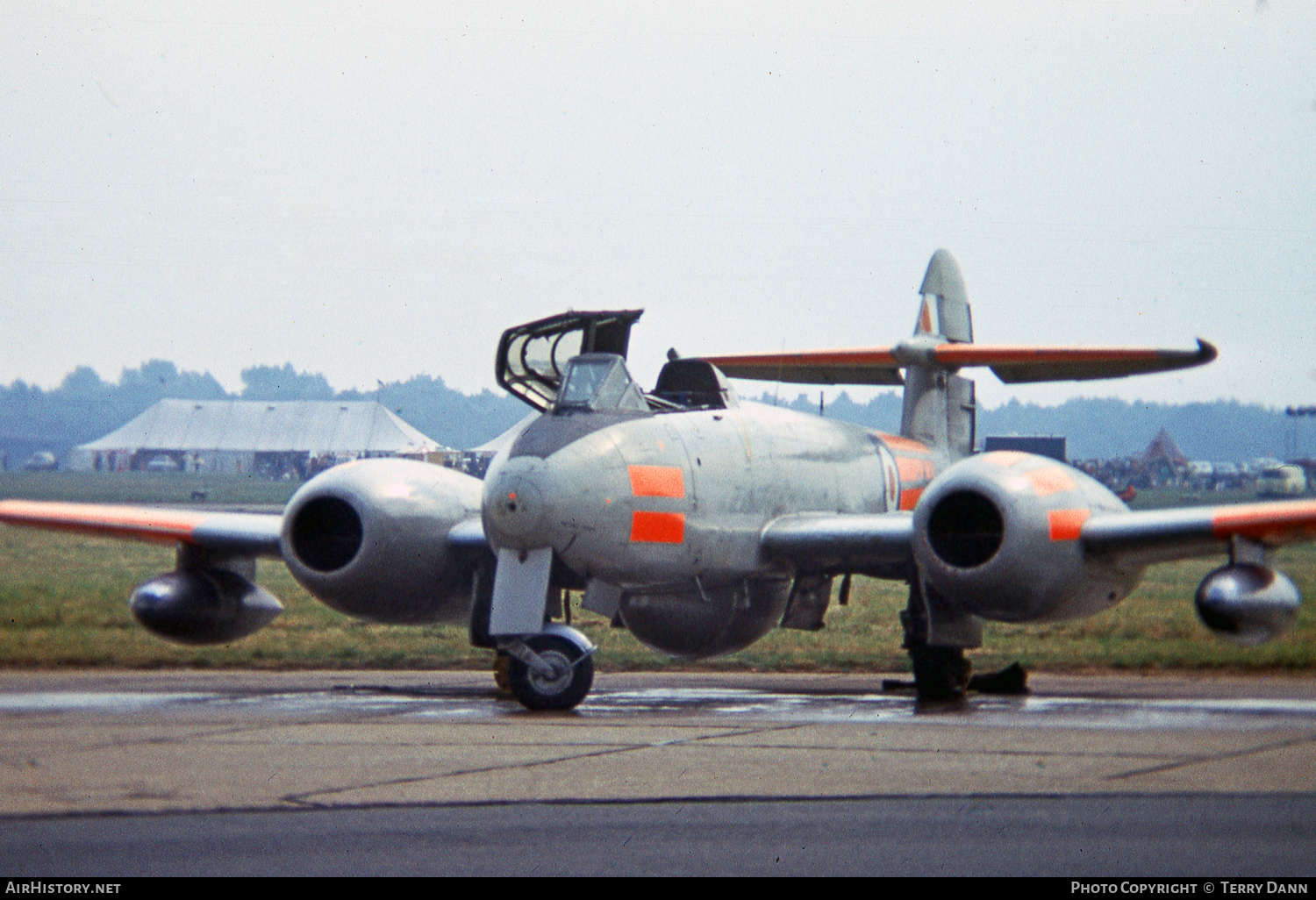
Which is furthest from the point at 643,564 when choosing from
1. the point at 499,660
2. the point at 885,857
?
the point at 885,857

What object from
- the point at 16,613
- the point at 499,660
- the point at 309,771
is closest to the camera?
the point at 309,771

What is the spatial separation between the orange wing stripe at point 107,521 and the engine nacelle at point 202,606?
1.47ft

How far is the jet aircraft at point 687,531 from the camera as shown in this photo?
12.5 meters

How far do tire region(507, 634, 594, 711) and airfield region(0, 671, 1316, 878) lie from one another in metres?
0.20

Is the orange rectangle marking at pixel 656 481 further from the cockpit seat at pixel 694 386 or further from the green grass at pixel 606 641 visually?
the green grass at pixel 606 641

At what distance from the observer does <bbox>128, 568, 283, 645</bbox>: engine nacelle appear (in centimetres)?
1509

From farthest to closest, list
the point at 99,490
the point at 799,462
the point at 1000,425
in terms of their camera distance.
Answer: the point at 1000,425
the point at 99,490
the point at 799,462

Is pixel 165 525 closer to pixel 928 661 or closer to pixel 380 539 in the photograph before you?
pixel 380 539

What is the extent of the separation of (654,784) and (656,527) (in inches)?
185

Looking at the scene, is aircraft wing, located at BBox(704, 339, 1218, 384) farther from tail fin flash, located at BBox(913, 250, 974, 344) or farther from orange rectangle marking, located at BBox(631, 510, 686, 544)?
orange rectangle marking, located at BBox(631, 510, 686, 544)

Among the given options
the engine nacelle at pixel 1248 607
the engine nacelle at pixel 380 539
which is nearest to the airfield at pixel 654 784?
the engine nacelle at pixel 1248 607

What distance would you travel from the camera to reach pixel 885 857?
6.46 metres
